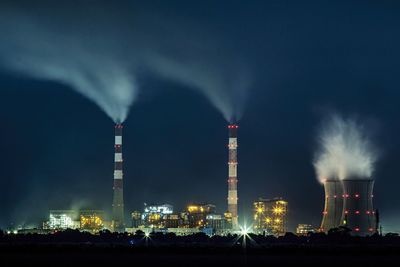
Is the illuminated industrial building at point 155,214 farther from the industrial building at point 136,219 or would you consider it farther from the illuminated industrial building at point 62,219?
the illuminated industrial building at point 62,219

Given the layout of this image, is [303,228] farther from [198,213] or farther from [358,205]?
[358,205]

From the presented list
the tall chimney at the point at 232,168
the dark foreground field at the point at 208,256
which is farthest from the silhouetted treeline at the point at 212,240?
the tall chimney at the point at 232,168

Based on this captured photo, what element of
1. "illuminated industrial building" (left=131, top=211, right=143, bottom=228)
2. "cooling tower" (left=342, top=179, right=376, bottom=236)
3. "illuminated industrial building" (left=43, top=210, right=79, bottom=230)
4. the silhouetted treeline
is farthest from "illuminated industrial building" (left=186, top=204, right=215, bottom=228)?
"cooling tower" (left=342, top=179, right=376, bottom=236)

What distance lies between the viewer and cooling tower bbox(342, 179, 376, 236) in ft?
277

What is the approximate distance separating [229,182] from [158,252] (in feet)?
171

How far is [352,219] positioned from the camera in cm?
8806

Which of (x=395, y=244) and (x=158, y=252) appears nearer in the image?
(x=158, y=252)

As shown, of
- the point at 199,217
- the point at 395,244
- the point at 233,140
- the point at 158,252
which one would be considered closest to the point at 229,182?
the point at 233,140

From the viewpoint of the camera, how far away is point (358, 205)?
3344 inches

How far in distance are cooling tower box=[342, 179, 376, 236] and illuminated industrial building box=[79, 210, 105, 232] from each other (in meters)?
64.3

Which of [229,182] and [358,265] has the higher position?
[229,182]

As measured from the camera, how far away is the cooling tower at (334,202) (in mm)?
88125

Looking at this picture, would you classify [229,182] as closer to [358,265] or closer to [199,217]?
[199,217]

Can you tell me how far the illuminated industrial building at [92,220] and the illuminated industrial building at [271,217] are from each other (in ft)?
85.2
